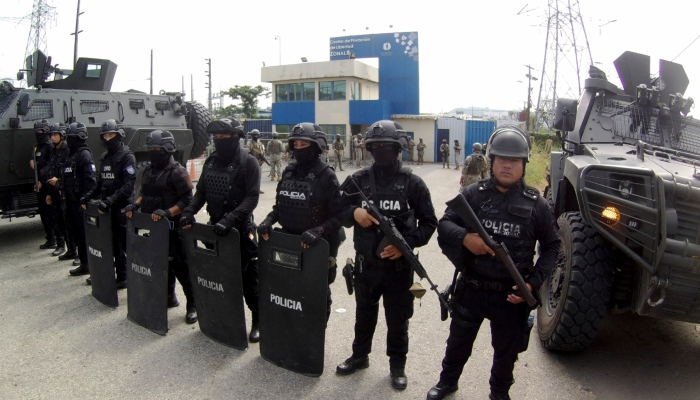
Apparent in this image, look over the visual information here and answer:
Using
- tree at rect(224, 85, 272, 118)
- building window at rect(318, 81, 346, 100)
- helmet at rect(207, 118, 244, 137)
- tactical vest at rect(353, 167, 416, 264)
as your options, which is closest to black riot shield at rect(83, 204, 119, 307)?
helmet at rect(207, 118, 244, 137)

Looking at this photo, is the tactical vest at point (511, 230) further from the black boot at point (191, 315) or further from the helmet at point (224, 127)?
the black boot at point (191, 315)

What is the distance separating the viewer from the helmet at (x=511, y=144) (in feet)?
9.50

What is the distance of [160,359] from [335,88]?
87.3ft

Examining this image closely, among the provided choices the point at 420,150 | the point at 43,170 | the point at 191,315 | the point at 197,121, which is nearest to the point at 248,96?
the point at 420,150

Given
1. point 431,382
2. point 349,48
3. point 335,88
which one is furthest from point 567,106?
point 349,48

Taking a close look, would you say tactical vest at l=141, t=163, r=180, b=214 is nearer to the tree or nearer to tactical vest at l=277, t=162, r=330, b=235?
tactical vest at l=277, t=162, r=330, b=235

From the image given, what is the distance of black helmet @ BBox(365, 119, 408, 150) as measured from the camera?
3.27 meters

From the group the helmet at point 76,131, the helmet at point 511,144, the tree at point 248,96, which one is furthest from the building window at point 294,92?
the helmet at point 511,144

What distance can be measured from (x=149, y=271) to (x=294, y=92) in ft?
89.8

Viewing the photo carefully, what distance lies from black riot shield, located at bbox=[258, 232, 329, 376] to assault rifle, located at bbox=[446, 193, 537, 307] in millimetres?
920

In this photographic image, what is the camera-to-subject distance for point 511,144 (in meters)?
2.91

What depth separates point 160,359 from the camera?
388 centimetres

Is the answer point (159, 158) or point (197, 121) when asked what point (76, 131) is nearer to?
point (159, 158)

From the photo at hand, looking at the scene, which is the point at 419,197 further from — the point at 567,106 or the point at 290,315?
the point at 567,106
